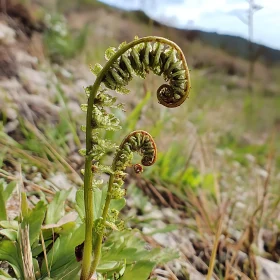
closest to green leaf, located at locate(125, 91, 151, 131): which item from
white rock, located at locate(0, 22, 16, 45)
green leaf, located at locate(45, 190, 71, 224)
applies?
green leaf, located at locate(45, 190, 71, 224)

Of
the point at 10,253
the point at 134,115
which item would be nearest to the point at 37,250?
the point at 10,253

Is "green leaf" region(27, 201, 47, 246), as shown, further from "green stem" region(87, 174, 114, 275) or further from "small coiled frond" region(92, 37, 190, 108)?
"small coiled frond" region(92, 37, 190, 108)

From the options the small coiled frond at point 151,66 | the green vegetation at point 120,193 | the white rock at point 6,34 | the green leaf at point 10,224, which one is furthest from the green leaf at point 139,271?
the white rock at point 6,34

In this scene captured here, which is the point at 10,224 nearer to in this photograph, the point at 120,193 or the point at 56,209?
the point at 56,209

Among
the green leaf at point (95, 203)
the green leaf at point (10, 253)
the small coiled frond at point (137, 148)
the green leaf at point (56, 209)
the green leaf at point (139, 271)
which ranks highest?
the small coiled frond at point (137, 148)

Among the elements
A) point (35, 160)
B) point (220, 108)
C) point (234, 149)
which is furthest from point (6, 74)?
point (220, 108)

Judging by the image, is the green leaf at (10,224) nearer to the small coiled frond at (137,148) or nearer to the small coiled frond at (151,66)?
the small coiled frond at (137,148)
